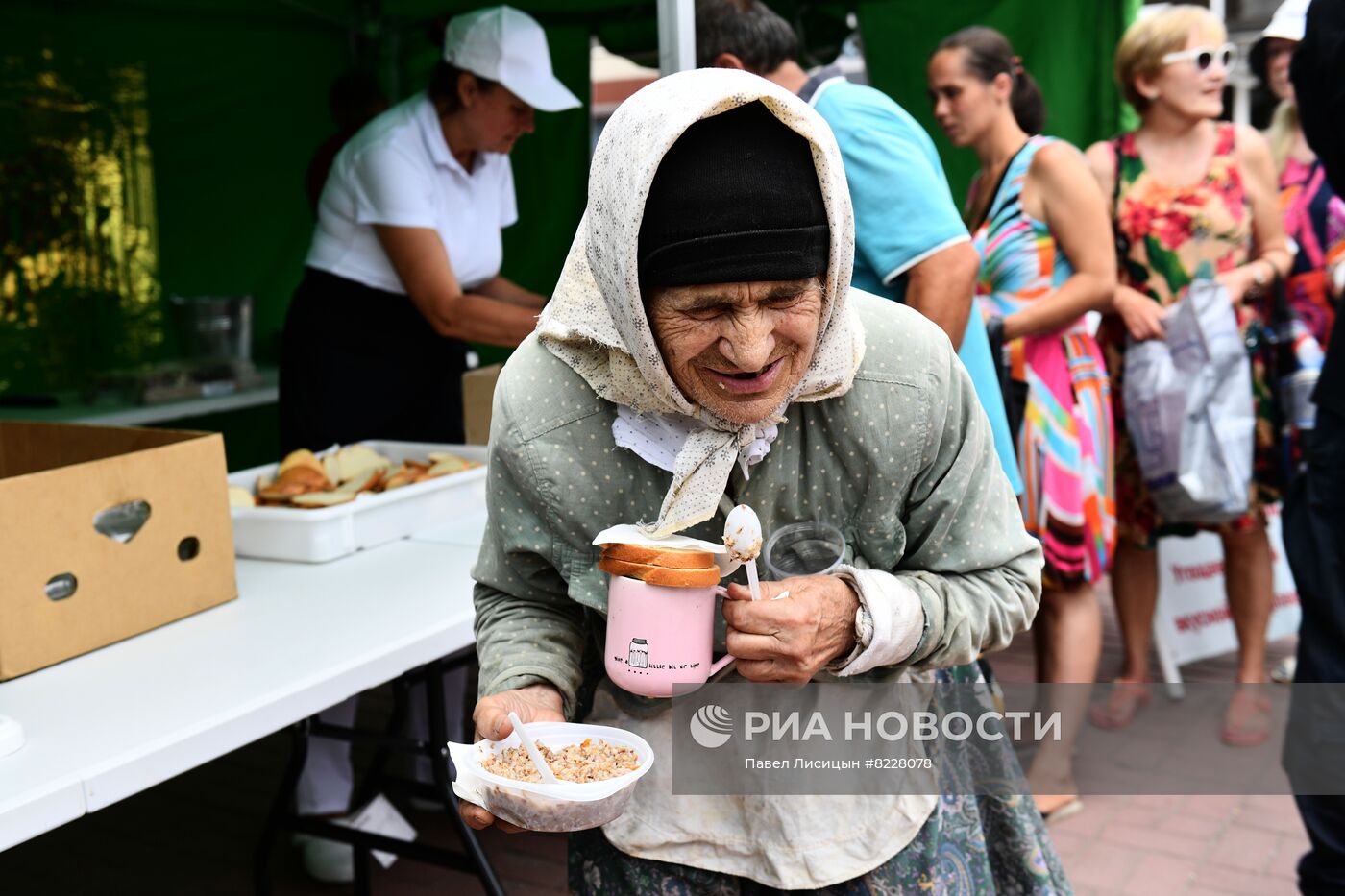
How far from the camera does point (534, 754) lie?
3.94 feet

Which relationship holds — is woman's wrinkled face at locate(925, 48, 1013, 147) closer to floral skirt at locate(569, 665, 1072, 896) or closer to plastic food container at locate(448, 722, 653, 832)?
floral skirt at locate(569, 665, 1072, 896)

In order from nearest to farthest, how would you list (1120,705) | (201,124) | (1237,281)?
(1237,281), (1120,705), (201,124)

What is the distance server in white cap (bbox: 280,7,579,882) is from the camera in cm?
316

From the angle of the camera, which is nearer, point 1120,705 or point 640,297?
point 640,297

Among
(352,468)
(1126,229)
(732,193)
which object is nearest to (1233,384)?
(1126,229)

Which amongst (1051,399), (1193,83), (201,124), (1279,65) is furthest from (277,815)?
(1279,65)

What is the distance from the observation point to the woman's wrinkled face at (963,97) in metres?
3.38

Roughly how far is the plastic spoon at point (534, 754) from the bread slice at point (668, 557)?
0.20 metres

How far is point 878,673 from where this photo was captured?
4.65ft

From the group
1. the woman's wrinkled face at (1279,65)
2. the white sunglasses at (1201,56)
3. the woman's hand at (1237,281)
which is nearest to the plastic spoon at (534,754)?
the woman's hand at (1237,281)

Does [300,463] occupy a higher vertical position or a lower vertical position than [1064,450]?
higher

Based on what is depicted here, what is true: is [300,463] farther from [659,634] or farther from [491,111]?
[659,634]

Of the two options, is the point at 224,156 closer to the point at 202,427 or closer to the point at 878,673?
the point at 202,427

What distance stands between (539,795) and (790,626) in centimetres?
29
